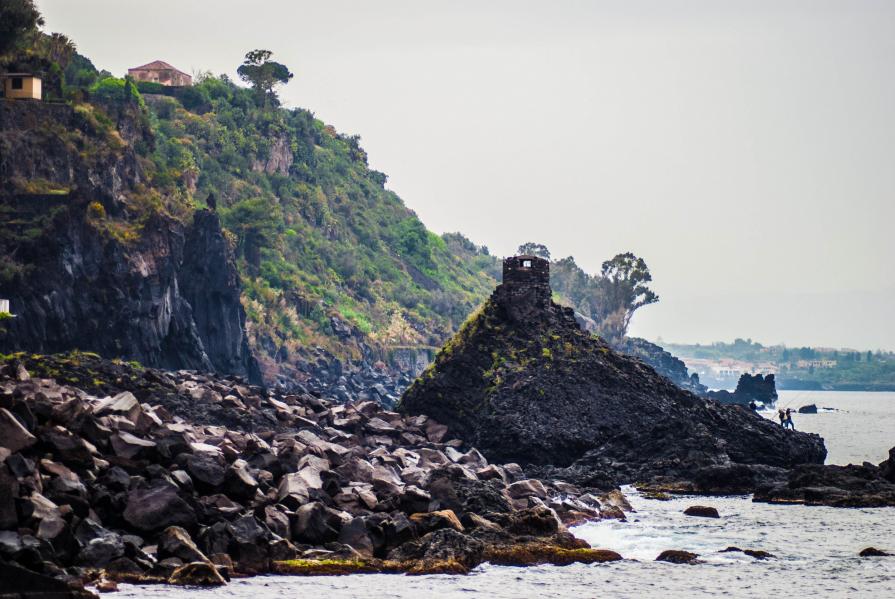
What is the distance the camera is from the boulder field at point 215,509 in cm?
2964

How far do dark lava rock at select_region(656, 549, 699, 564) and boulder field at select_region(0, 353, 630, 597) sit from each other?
222cm

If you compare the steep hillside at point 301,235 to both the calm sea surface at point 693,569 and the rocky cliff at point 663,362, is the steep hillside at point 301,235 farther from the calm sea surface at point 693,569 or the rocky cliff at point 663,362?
the calm sea surface at point 693,569

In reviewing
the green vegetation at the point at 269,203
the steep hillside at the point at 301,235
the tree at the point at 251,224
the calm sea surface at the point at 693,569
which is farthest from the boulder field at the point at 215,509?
the tree at the point at 251,224

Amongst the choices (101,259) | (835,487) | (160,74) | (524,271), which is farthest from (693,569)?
(160,74)

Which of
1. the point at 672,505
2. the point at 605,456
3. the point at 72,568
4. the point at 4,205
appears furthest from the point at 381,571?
the point at 4,205

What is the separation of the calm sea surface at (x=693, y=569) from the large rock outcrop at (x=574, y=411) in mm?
4925

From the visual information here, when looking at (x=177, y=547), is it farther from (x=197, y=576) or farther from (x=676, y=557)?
(x=676, y=557)

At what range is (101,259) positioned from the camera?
85750mm

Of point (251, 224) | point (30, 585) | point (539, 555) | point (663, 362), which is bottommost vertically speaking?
point (539, 555)

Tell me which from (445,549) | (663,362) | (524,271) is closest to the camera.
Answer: (445,549)

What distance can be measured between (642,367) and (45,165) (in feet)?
162

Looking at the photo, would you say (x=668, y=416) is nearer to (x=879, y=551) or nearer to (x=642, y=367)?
(x=642, y=367)

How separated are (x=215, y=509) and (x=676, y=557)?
46.0 ft

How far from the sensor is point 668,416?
61281mm
